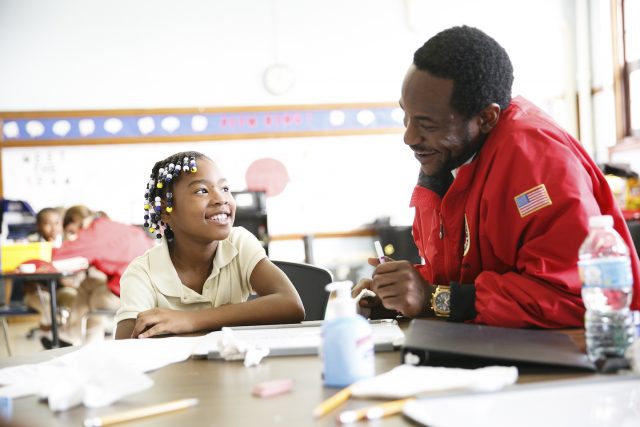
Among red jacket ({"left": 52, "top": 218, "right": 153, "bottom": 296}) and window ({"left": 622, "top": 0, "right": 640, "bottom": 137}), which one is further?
window ({"left": 622, "top": 0, "right": 640, "bottom": 137})

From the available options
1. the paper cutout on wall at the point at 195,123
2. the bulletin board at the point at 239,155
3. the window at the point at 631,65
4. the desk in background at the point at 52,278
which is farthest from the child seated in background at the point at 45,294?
the window at the point at 631,65

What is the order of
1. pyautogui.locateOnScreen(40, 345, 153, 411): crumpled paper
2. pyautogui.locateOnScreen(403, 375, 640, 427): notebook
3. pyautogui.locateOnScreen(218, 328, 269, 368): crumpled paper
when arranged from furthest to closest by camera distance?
pyautogui.locateOnScreen(218, 328, 269, 368): crumpled paper
pyautogui.locateOnScreen(40, 345, 153, 411): crumpled paper
pyautogui.locateOnScreen(403, 375, 640, 427): notebook

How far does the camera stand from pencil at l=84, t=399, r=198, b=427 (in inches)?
29.2

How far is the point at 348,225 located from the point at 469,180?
18.0ft

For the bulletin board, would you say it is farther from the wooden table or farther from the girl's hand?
the wooden table

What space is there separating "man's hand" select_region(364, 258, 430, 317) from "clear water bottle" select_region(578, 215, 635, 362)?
36 cm

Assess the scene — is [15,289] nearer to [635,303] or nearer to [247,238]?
[247,238]

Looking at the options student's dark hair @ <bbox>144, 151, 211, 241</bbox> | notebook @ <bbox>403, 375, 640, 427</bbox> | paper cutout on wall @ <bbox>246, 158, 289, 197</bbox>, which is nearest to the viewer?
notebook @ <bbox>403, 375, 640, 427</bbox>

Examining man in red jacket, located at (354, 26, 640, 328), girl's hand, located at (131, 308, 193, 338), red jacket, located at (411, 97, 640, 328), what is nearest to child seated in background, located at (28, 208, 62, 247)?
girl's hand, located at (131, 308, 193, 338)

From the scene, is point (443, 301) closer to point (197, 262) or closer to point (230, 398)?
point (230, 398)

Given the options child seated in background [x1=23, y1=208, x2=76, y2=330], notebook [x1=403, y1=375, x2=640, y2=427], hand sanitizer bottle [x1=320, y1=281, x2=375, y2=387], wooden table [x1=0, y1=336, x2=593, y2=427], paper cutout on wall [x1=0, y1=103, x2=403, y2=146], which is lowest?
child seated in background [x1=23, y1=208, x2=76, y2=330]

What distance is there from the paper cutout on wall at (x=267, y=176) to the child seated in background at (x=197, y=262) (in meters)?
4.83

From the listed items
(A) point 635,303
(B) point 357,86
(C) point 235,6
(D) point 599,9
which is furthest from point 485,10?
(A) point 635,303

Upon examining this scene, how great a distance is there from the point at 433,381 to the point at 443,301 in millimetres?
516
